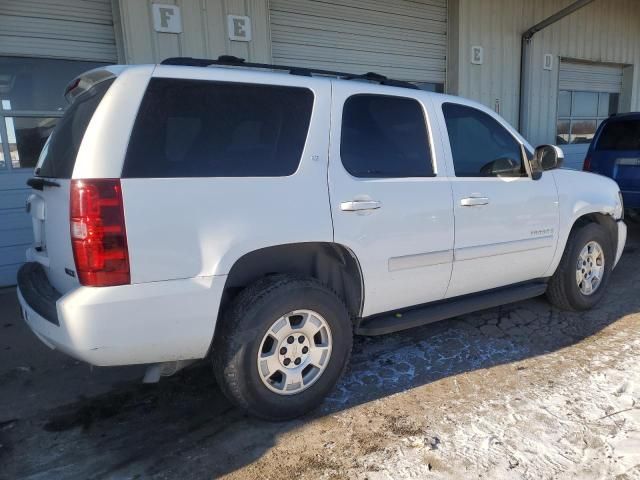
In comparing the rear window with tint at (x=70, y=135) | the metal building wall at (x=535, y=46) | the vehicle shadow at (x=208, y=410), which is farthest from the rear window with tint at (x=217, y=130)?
the metal building wall at (x=535, y=46)

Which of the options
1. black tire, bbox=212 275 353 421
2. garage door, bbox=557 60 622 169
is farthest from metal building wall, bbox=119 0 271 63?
garage door, bbox=557 60 622 169

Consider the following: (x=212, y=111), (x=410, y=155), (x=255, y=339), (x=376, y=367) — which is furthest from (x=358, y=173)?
(x=376, y=367)

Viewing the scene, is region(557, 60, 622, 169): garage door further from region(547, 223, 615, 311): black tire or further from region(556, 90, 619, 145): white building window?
region(547, 223, 615, 311): black tire

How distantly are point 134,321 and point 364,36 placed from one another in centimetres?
690

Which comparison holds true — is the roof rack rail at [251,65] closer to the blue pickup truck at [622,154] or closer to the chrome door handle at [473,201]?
the chrome door handle at [473,201]

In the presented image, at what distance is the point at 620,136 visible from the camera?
293 inches

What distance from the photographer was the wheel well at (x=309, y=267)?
8.96 feet

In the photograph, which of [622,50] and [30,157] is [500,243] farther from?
[622,50]

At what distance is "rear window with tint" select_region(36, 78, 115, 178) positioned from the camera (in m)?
2.39

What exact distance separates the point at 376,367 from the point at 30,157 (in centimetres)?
483

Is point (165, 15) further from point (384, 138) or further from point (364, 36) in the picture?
point (384, 138)

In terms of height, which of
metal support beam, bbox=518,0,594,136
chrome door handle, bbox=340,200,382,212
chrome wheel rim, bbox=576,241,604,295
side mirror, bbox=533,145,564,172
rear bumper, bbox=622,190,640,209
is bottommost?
chrome wheel rim, bbox=576,241,604,295

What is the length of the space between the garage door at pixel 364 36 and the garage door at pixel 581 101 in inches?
156

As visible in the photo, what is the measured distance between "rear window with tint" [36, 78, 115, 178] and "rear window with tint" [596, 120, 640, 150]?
24.9ft
